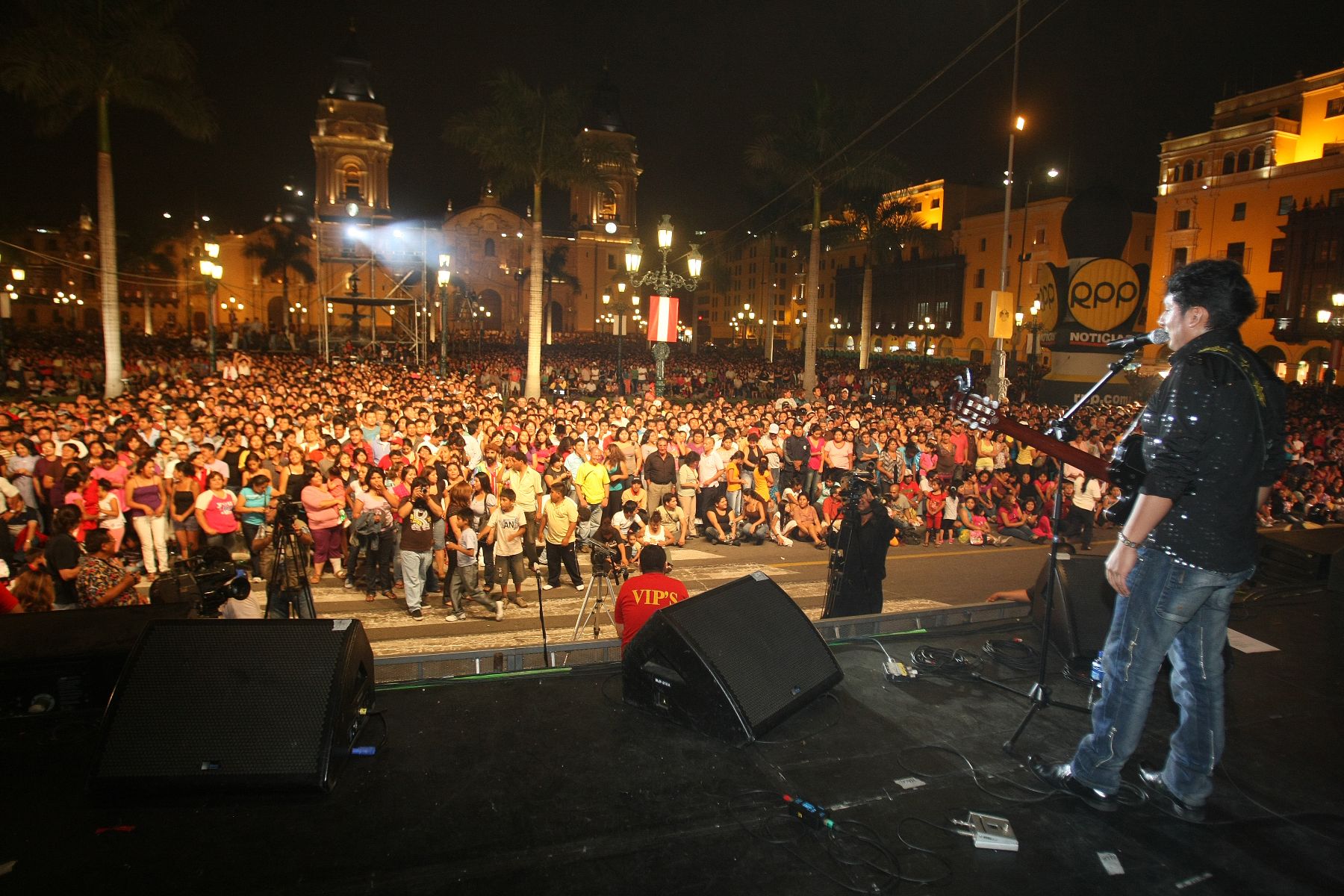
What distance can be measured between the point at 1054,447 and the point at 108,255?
24.0 metres

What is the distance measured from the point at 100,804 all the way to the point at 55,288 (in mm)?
100636

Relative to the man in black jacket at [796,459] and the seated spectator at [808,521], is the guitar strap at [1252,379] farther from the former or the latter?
the man in black jacket at [796,459]

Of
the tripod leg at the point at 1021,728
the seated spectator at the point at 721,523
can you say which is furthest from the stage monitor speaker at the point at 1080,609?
the seated spectator at the point at 721,523

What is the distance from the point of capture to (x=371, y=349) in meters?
41.5

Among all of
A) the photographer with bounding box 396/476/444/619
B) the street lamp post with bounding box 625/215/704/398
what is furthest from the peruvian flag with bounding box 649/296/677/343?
the photographer with bounding box 396/476/444/619

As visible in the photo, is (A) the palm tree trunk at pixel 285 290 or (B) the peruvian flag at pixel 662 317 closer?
(B) the peruvian flag at pixel 662 317

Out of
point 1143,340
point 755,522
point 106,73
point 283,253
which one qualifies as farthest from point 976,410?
point 283,253

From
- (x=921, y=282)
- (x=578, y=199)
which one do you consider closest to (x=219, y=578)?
(x=921, y=282)

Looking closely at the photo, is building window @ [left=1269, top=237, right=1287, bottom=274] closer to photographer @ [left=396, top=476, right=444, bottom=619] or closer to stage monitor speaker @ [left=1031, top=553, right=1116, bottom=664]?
stage monitor speaker @ [left=1031, top=553, right=1116, bottom=664]

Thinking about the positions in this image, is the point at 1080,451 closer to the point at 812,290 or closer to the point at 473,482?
the point at 473,482

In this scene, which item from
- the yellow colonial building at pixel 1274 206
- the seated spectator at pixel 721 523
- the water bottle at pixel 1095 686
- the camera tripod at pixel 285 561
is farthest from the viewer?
the yellow colonial building at pixel 1274 206

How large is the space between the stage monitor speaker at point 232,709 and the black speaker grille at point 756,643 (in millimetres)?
1556

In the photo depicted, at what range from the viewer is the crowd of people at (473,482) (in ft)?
27.6

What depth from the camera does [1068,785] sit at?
313 cm
